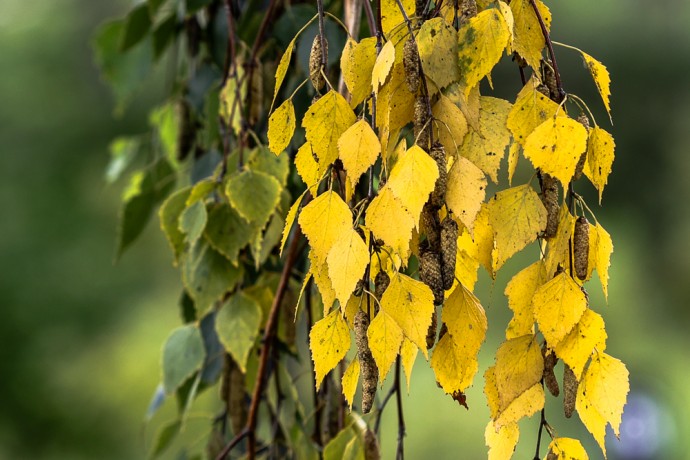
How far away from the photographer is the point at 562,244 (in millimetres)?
342

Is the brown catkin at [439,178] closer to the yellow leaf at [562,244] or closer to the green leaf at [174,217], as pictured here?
the yellow leaf at [562,244]

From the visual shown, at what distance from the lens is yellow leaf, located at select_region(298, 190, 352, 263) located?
324 mm

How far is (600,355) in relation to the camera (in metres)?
0.35

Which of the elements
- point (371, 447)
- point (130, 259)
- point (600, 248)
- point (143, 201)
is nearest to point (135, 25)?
point (143, 201)

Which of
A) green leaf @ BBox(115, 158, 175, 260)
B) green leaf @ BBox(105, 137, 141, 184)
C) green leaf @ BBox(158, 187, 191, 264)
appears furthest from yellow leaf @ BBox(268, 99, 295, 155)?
green leaf @ BBox(105, 137, 141, 184)

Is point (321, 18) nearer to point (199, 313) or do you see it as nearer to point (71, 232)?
point (199, 313)

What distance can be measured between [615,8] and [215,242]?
10.3ft

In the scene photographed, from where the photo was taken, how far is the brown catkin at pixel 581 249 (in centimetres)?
34

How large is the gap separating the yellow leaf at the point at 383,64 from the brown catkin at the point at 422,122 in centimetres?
2

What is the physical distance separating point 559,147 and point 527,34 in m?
0.06

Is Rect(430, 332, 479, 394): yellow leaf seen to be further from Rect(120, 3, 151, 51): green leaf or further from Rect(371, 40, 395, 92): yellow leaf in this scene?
Rect(120, 3, 151, 51): green leaf

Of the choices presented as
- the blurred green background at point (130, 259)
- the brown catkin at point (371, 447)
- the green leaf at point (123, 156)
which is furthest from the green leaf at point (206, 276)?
the blurred green background at point (130, 259)

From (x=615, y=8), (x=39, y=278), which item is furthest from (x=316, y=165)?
(x=615, y=8)

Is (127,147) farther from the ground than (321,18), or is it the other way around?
(321,18)
